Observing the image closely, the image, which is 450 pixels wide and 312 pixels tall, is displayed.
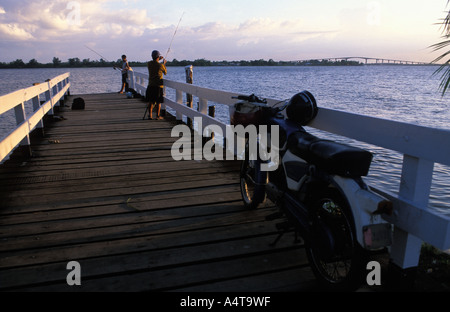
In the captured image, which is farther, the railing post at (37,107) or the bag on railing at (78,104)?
the bag on railing at (78,104)

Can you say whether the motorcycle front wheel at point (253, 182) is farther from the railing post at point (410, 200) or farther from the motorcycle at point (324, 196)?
the railing post at point (410, 200)

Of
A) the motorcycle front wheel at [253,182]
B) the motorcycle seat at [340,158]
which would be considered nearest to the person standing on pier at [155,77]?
the motorcycle front wheel at [253,182]

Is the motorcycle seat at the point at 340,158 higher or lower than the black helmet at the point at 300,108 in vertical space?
lower

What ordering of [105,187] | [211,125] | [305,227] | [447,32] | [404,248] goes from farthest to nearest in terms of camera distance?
[211,125] < [105,187] < [447,32] < [305,227] < [404,248]

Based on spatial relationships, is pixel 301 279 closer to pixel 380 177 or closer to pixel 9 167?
pixel 9 167

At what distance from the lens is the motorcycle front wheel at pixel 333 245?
2.21m

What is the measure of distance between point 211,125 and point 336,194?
185 inches

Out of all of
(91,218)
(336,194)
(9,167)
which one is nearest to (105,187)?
(91,218)

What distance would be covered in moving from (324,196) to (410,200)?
553 mm

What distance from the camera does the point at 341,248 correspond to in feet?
7.68

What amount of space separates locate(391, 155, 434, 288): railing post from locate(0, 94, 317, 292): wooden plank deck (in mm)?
605

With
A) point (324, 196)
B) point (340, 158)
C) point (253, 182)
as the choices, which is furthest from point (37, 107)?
point (340, 158)

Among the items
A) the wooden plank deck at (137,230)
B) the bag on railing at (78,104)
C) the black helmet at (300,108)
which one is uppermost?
the black helmet at (300,108)

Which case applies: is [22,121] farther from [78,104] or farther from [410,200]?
[78,104]
